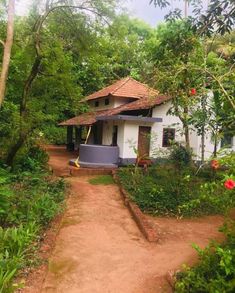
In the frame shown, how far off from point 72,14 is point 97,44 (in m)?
1.56

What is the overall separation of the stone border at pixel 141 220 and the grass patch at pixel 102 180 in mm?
2122

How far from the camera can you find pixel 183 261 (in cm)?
658

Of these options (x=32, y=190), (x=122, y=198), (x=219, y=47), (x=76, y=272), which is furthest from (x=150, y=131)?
(x=76, y=272)

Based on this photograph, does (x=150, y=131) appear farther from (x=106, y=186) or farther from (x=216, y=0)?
(x=216, y=0)

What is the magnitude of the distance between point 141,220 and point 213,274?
4.09 metres

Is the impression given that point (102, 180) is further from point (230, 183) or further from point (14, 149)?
point (230, 183)

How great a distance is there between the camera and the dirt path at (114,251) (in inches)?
223

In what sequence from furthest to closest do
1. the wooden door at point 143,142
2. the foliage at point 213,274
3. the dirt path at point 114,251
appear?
the wooden door at point 143,142, the dirt path at point 114,251, the foliage at point 213,274

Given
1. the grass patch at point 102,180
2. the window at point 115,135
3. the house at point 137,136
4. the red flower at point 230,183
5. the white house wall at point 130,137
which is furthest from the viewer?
the window at point 115,135

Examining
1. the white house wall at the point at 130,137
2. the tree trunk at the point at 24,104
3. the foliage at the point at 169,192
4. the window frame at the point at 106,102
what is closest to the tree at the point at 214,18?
the foliage at the point at 169,192

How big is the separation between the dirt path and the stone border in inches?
5.7

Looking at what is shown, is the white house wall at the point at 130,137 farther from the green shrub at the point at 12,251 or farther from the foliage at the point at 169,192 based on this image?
the green shrub at the point at 12,251

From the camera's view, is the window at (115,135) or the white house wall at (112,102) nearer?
the window at (115,135)

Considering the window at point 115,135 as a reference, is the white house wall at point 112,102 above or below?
above
